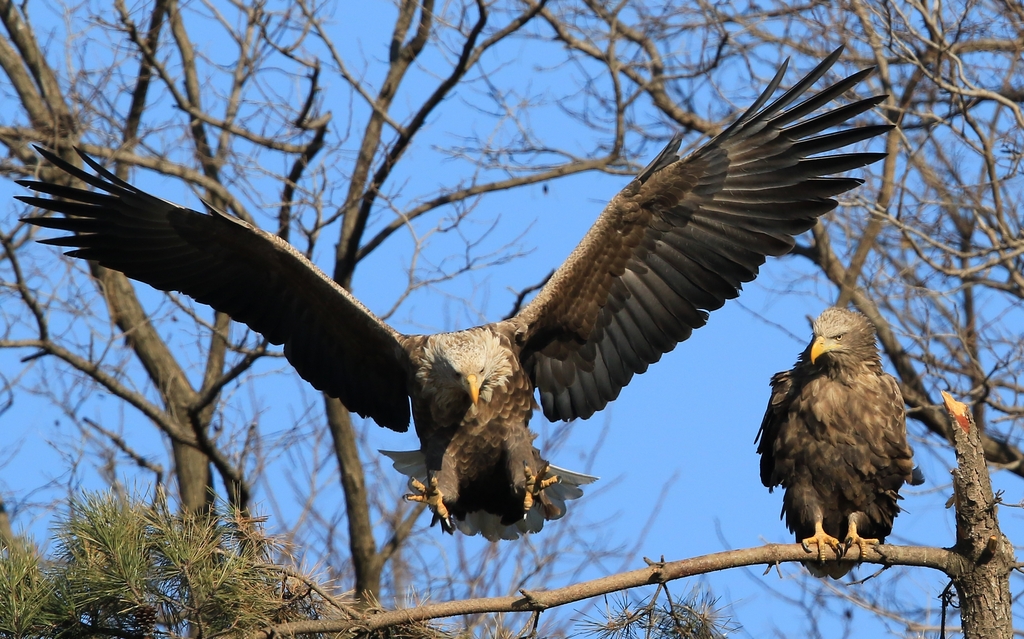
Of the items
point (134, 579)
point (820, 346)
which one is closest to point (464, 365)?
point (820, 346)

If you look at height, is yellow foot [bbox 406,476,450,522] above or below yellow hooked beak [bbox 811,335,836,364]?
below

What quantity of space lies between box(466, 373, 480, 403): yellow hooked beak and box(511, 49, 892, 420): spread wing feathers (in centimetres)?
61

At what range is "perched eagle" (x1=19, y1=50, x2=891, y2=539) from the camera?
5.49 metres

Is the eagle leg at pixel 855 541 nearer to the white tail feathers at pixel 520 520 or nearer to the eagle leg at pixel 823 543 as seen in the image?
the eagle leg at pixel 823 543

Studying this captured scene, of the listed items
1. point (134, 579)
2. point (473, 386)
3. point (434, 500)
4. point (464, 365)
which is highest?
point (464, 365)

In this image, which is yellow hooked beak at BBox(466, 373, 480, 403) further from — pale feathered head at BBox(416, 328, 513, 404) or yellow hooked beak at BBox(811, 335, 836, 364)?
yellow hooked beak at BBox(811, 335, 836, 364)

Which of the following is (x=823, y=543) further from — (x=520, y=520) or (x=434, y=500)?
(x=520, y=520)

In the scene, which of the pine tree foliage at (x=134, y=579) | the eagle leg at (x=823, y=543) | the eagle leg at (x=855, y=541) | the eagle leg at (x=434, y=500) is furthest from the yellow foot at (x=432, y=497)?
the eagle leg at (x=855, y=541)

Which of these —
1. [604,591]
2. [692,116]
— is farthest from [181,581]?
[692,116]

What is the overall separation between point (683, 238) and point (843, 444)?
1.26 metres

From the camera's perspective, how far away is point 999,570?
4.12 meters

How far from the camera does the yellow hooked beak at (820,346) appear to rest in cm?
529

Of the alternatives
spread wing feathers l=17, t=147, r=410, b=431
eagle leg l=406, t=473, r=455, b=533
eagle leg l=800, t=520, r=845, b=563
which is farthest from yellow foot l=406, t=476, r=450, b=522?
eagle leg l=800, t=520, r=845, b=563

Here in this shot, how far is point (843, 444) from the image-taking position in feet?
17.3
